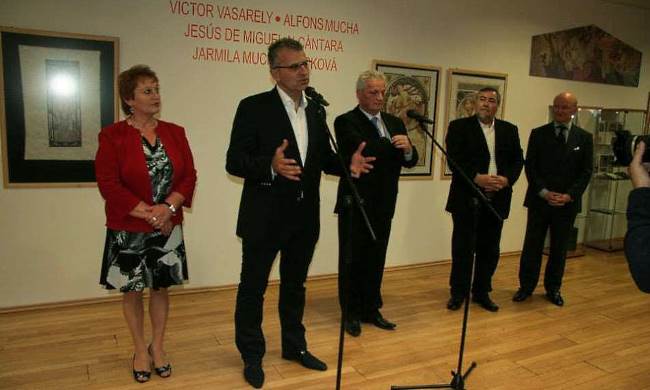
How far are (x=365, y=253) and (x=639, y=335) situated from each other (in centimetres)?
205

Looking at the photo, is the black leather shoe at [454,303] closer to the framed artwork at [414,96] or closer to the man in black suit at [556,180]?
the man in black suit at [556,180]

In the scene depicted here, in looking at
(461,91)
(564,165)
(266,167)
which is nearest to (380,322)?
(266,167)

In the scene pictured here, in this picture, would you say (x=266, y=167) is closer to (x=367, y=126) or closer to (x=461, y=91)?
(x=367, y=126)

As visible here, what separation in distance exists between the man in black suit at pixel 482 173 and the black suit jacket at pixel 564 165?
33 cm

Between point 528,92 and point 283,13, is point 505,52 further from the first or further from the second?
point 283,13

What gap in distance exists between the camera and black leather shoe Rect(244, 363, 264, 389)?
256 cm

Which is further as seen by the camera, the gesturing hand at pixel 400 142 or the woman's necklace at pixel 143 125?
the gesturing hand at pixel 400 142

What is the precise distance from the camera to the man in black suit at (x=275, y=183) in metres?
2.42

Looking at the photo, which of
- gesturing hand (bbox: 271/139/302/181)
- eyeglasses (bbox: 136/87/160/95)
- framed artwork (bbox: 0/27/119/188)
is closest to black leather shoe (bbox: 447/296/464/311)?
gesturing hand (bbox: 271/139/302/181)

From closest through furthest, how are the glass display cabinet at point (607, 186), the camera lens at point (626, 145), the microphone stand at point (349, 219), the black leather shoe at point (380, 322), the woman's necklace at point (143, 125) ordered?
the camera lens at point (626, 145) → the microphone stand at point (349, 219) → the woman's necklace at point (143, 125) → the black leather shoe at point (380, 322) → the glass display cabinet at point (607, 186)

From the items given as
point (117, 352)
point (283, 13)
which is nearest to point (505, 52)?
point (283, 13)

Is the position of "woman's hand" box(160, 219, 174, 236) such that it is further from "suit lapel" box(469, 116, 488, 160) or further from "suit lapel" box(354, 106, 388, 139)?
"suit lapel" box(469, 116, 488, 160)

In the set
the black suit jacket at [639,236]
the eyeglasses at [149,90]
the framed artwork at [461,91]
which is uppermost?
the framed artwork at [461,91]

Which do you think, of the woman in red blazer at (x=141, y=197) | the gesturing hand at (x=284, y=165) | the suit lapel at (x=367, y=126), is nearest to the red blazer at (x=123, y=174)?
the woman in red blazer at (x=141, y=197)
